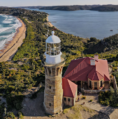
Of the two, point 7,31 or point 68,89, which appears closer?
point 68,89

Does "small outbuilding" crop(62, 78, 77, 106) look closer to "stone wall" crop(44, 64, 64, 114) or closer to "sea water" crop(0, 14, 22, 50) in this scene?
"stone wall" crop(44, 64, 64, 114)

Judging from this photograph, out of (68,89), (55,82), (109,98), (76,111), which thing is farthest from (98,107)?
(55,82)

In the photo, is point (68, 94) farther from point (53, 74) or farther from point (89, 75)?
point (89, 75)

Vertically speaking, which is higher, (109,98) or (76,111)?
(109,98)

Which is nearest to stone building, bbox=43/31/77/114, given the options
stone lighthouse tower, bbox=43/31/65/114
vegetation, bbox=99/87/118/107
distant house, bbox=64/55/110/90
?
stone lighthouse tower, bbox=43/31/65/114

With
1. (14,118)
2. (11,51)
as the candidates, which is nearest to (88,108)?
(14,118)

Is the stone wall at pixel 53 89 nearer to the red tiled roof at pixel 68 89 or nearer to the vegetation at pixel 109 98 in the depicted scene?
the red tiled roof at pixel 68 89

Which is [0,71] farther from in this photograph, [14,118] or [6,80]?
[14,118]
